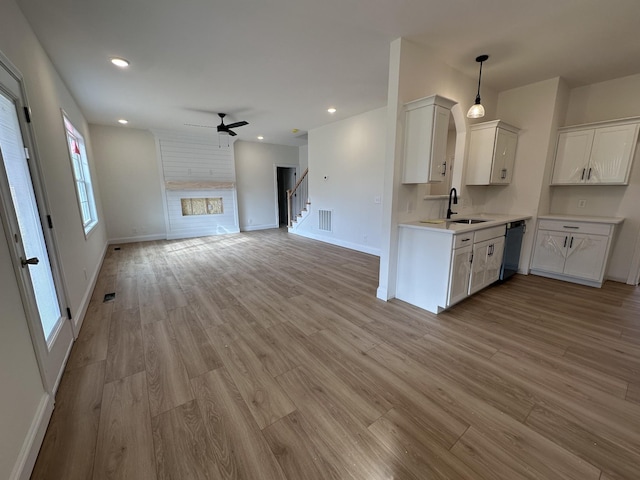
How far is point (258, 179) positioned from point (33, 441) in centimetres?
766

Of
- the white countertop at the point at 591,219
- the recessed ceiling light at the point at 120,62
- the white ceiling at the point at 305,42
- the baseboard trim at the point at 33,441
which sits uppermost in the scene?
the white ceiling at the point at 305,42

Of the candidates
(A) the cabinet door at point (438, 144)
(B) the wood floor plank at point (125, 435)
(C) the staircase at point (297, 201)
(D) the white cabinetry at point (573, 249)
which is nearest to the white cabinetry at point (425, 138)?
(A) the cabinet door at point (438, 144)

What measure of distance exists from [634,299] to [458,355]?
9.77 feet

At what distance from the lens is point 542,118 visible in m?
3.75

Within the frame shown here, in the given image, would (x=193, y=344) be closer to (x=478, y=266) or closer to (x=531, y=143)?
(x=478, y=266)

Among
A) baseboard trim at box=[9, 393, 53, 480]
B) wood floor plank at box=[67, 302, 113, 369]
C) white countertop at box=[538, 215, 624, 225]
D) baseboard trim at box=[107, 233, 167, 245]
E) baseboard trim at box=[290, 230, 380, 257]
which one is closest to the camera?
baseboard trim at box=[9, 393, 53, 480]

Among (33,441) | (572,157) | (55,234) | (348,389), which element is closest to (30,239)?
→ (55,234)

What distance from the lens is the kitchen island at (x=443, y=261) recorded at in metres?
2.79

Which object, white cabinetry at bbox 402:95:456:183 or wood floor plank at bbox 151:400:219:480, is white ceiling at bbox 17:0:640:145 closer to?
white cabinetry at bbox 402:95:456:183

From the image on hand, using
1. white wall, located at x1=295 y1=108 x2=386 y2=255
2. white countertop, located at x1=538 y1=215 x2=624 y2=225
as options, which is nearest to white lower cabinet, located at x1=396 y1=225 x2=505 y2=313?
white countertop, located at x1=538 y1=215 x2=624 y2=225

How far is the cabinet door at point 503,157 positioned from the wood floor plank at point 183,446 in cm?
450

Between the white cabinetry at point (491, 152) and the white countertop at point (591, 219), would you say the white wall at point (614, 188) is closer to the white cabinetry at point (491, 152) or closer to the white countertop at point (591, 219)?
the white countertop at point (591, 219)

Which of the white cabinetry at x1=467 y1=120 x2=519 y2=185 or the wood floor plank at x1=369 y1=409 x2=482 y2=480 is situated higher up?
the white cabinetry at x1=467 y1=120 x2=519 y2=185

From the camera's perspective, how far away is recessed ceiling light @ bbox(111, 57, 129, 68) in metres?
3.00
